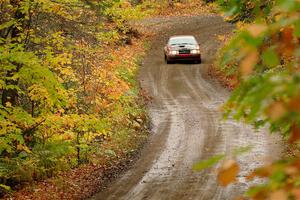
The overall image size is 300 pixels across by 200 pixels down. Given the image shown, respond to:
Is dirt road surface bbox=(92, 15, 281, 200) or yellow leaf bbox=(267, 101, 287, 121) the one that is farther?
dirt road surface bbox=(92, 15, 281, 200)

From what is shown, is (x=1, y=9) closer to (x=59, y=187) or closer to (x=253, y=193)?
(x=59, y=187)

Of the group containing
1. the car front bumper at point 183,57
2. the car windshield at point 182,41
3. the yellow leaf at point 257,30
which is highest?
the yellow leaf at point 257,30

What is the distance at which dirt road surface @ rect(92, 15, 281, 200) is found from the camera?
11523mm

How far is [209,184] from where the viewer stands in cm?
1168

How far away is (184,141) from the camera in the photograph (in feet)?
52.4

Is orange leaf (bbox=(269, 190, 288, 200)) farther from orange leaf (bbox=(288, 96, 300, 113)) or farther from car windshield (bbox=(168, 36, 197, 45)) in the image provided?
car windshield (bbox=(168, 36, 197, 45))

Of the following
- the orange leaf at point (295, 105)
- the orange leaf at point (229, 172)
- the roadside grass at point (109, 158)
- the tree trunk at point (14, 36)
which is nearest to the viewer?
the orange leaf at point (295, 105)

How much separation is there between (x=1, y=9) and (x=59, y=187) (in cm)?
437

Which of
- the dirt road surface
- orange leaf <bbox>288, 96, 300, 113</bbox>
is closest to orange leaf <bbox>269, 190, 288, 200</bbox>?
orange leaf <bbox>288, 96, 300, 113</bbox>

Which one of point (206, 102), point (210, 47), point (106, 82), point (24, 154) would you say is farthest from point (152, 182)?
point (210, 47)

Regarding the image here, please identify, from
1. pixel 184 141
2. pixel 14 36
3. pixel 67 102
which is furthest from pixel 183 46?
pixel 67 102

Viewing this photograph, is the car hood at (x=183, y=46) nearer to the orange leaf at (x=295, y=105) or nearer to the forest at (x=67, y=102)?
the forest at (x=67, y=102)

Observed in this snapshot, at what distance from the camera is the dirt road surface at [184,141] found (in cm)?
1152

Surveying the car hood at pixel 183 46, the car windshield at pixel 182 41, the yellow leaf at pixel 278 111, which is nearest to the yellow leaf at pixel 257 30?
the yellow leaf at pixel 278 111
